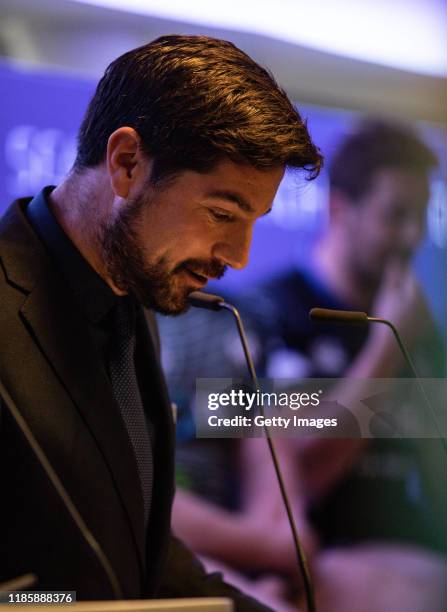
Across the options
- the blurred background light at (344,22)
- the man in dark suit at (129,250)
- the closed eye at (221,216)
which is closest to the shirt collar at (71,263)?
the man in dark suit at (129,250)

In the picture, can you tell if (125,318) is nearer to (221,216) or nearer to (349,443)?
(221,216)

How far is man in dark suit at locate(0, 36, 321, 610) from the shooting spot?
126 centimetres

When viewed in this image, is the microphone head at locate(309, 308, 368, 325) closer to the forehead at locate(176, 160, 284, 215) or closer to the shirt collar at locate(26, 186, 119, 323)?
the forehead at locate(176, 160, 284, 215)

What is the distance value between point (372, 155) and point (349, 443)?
42.4 inches

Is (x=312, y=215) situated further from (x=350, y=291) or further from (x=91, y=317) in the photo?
(x=91, y=317)

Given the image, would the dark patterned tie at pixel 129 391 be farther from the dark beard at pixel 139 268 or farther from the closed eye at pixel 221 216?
the closed eye at pixel 221 216

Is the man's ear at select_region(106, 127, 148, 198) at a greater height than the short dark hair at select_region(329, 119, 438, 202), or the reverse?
the man's ear at select_region(106, 127, 148, 198)

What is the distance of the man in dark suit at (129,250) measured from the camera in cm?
126

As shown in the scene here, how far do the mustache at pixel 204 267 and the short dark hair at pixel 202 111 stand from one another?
0.16 metres

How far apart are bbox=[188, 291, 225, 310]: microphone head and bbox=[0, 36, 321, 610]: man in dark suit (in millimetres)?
45

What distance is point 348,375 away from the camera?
110 inches

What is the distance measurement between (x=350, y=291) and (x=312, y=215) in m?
0.33

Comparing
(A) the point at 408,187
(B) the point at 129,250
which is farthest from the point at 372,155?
(B) the point at 129,250

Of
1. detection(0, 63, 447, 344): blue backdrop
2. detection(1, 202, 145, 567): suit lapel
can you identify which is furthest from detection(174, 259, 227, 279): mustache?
detection(0, 63, 447, 344): blue backdrop
